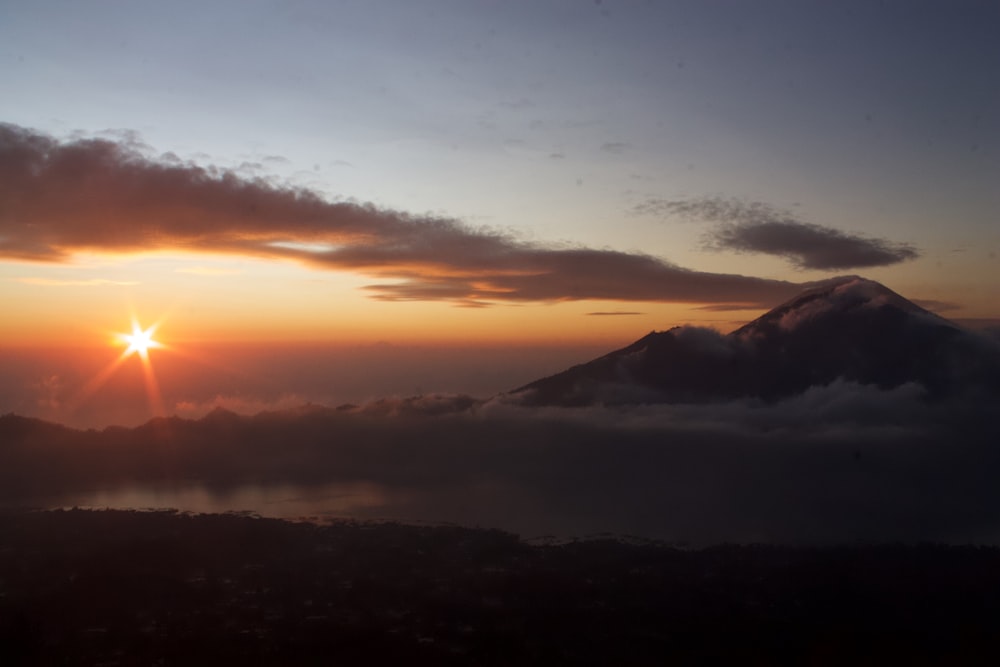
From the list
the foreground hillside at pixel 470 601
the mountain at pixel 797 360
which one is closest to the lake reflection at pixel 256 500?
the foreground hillside at pixel 470 601

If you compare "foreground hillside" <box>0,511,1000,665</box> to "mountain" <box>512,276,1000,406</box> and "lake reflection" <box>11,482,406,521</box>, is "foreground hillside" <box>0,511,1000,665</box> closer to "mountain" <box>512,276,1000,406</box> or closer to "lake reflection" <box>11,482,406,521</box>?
"lake reflection" <box>11,482,406,521</box>

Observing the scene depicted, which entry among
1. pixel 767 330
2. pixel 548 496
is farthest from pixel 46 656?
pixel 767 330

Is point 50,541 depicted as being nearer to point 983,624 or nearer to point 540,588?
point 540,588

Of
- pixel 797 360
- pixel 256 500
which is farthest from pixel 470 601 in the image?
pixel 797 360

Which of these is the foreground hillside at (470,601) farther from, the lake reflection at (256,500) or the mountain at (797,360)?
the mountain at (797,360)

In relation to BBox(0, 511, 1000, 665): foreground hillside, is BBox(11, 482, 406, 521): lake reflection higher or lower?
lower

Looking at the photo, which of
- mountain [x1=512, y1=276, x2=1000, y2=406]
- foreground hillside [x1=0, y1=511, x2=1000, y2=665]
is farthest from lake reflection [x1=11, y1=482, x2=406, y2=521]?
mountain [x1=512, y1=276, x2=1000, y2=406]
